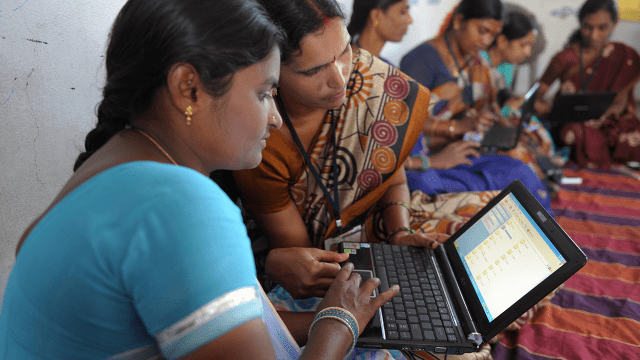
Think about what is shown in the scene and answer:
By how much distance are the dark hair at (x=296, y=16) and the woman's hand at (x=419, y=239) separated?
0.57m

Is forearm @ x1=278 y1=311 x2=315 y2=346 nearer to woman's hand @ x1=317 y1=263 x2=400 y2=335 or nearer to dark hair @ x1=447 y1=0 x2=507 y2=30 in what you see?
woman's hand @ x1=317 y1=263 x2=400 y2=335

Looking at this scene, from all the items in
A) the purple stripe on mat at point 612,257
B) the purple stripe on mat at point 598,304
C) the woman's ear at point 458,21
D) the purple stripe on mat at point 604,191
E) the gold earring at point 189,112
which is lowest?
the purple stripe on mat at point 604,191

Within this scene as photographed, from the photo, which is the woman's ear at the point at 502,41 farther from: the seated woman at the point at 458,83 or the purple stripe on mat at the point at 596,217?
the purple stripe on mat at the point at 596,217

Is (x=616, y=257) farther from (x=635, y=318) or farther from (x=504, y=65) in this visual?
(x=504, y=65)

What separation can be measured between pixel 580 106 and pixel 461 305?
2329 millimetres

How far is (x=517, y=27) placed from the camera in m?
2.71

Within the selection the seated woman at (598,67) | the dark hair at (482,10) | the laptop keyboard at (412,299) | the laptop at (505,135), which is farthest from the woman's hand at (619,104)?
the laptop keyboard at (412,299)

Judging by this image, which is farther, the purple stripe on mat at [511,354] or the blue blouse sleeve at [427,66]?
the blue blouse sleeve at [427,66]

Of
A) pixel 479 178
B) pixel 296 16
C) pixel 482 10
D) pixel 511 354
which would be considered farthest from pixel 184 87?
pixel 482 10

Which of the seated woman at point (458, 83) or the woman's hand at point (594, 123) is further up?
the seated woman at point (458, 83)

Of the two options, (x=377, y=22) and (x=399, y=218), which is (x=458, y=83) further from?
(x=399, y=218)

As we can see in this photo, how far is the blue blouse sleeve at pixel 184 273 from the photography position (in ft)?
1.40

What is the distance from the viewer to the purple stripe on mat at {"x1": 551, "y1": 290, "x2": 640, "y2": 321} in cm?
113

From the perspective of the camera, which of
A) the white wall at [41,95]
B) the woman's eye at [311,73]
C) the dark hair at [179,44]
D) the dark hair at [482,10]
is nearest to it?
the dark hair at [179,44]
